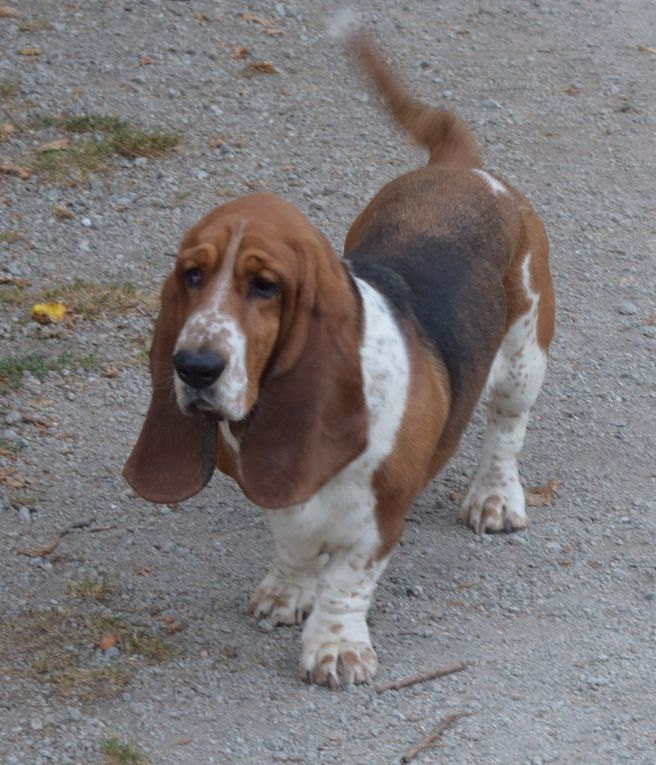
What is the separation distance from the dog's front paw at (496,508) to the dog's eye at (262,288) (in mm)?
1856

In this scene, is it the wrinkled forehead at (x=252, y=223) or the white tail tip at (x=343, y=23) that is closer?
Answer: the wrinkled forehead at (x=252, y=223)

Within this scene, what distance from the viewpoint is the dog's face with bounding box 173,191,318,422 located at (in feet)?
11.5

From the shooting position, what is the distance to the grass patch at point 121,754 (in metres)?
3.81

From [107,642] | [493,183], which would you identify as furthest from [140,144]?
[107,642]

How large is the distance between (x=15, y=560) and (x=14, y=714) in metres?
0.87

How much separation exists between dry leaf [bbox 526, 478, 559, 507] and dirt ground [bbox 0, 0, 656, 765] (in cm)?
5

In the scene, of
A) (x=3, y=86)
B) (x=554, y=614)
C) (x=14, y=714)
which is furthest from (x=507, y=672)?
(x=3, y=86)

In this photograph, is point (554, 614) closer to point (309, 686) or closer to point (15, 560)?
point (309, 686)

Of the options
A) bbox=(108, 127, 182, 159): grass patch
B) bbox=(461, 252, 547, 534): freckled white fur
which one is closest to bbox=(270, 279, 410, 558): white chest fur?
bbox=(461, 252, 547, 534): freckled white fur

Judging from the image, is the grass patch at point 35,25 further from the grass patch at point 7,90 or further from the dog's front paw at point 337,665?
the dog's front paw at point 337,665

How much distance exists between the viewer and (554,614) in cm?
466

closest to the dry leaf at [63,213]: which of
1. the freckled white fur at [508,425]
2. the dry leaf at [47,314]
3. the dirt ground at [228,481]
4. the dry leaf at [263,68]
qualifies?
the dirt ground at [228,481]

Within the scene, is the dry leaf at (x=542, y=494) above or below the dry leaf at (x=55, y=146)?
above

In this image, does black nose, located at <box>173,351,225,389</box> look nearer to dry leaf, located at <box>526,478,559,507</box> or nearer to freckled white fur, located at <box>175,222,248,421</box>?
freckled white fur, located at <box>175,222,248,421</box>
